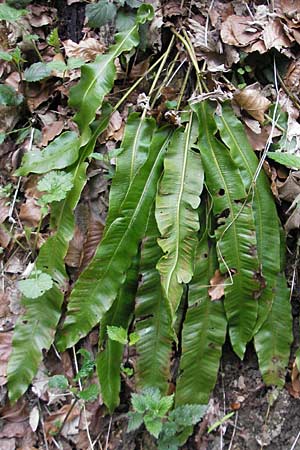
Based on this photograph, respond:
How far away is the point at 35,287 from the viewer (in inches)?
62.9

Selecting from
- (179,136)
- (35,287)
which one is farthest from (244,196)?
(35,287)

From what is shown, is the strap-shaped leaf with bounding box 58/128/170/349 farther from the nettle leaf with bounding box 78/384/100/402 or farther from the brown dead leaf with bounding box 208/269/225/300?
the brown dead leaf with bounding box 208/269/225/300

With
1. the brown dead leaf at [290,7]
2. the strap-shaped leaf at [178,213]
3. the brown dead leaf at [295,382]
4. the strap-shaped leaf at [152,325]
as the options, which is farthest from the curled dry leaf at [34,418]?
the brown dead leaf at [290,7]

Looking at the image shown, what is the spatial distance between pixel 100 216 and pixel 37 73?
24.9 inches

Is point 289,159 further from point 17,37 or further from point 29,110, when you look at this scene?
point 17,37

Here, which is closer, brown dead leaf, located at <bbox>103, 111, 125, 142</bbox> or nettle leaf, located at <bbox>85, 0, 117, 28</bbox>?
brown dead leaf, located at <bbox>103, 111, 125, 142</bbox>

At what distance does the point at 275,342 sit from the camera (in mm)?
1619

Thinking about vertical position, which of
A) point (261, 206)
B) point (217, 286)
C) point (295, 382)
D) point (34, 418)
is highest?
point (261, 206)

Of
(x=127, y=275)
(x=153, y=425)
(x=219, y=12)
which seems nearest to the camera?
(x=153, y=425)

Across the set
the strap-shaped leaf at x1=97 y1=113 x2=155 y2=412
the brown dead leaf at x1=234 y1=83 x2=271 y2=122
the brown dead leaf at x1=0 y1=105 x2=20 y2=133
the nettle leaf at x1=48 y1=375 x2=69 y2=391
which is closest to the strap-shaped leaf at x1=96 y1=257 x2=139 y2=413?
the strap-shaped leaf at x1=97 y1=113 x2=155 y2=412

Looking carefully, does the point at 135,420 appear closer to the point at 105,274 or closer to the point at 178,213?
the point at 105,274

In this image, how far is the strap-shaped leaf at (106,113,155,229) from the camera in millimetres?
1697

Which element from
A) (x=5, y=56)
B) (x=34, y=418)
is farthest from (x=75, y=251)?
(x=5, y=56)

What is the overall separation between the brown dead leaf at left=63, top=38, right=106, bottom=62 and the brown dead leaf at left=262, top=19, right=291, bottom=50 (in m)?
0.62
